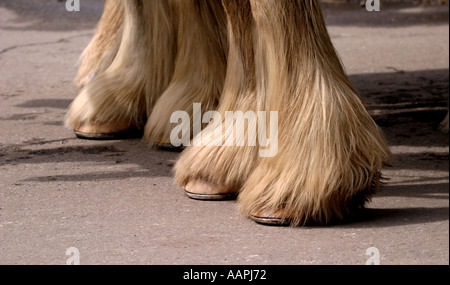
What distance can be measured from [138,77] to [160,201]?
3.33 ft

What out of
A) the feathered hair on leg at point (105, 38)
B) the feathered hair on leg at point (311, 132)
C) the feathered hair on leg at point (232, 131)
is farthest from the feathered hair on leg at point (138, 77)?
the feathered hair on leg at point (311, 132)

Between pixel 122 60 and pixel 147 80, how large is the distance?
0.20 metres

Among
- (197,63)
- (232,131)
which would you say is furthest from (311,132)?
(197,63)

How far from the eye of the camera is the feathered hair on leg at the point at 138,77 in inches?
149

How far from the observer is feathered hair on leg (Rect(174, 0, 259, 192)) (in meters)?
2.84

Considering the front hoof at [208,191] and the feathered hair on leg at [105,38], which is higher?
the feathered hair on leg at [105,38]

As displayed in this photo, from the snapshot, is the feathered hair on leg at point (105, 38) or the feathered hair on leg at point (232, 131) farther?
the feathered hair on leg at point (105, 38)

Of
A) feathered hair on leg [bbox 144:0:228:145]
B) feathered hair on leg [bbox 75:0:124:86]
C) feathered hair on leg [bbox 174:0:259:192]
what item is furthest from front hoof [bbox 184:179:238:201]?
feathered hair on leg [bbox 75:0:124:86]

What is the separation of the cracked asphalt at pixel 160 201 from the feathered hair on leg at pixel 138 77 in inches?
5.1

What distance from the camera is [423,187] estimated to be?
301 cm

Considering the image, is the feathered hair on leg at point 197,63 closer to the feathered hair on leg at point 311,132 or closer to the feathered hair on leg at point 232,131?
the feathered hair on leg at point 232,131

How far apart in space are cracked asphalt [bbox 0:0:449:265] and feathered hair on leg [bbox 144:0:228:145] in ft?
0.62

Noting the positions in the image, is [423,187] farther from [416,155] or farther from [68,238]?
[68,238]

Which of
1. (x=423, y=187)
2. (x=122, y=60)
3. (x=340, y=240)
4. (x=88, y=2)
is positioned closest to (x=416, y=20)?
(x=88, y=2)
